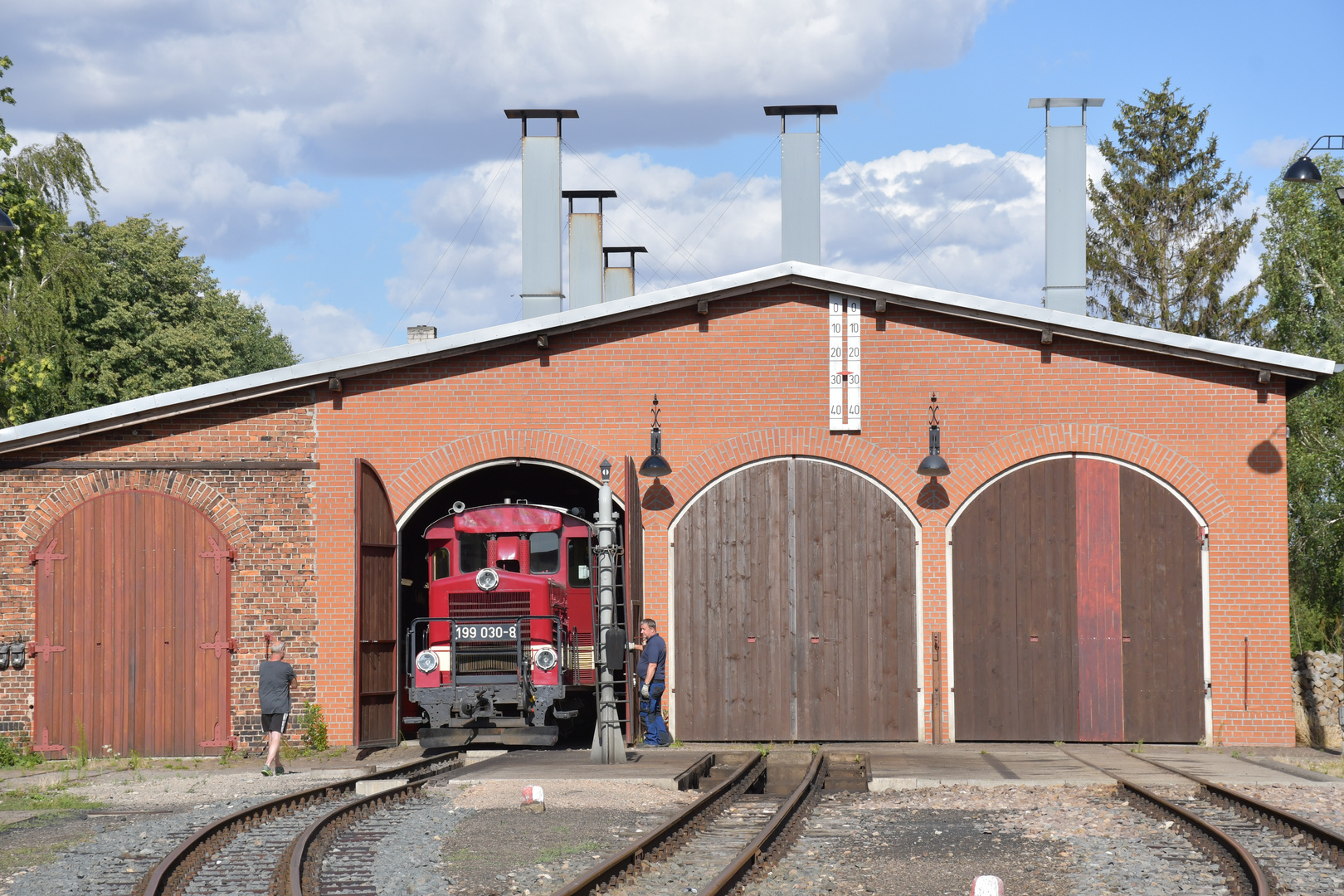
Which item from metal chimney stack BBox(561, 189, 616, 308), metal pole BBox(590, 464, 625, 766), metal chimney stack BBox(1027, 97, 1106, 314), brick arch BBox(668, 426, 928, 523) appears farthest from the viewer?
metal chimney stack BBox(561, 189, 616, 308)

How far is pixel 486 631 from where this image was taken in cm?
1703

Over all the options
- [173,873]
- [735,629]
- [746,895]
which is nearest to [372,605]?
[735,629]

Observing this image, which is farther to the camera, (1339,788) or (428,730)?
(428,730)

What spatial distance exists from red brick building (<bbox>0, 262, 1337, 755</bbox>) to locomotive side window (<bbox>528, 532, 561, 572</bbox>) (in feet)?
3.22

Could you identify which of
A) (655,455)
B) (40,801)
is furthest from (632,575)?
(40,801)

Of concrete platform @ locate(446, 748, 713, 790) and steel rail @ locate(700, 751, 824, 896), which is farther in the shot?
concrete platform @ locate(446, 748, 713, 790)

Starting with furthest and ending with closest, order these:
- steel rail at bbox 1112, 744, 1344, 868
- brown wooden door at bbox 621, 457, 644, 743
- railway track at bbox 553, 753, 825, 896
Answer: brown wooden door at bbox 621, 457, 644, 743 → steel rail at bbox 1112, 744, 1344, 868 → railway track at bbox 553, 753, 825, 896

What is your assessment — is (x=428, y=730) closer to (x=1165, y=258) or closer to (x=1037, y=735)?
(x=1037, y=735)

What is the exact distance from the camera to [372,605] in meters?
17.3

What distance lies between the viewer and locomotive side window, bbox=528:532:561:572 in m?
18.3

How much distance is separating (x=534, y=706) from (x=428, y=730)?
125cm

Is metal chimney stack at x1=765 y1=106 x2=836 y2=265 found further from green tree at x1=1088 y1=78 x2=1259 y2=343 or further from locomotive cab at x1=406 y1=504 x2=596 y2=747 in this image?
green tree at x1=1088 y1=78 x2=1259 y2=343

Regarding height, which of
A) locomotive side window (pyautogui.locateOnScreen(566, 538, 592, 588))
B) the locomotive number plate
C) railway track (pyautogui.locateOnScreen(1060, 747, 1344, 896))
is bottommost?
railway track (pyautogui.locateOnScreen(1060, 747, 1344, 896))

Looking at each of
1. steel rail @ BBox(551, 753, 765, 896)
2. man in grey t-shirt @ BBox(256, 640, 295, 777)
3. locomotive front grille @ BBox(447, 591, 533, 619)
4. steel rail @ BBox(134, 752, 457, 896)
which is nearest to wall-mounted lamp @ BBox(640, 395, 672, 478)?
locomotive front grille @ BBox(447, 591, 533, 619)
